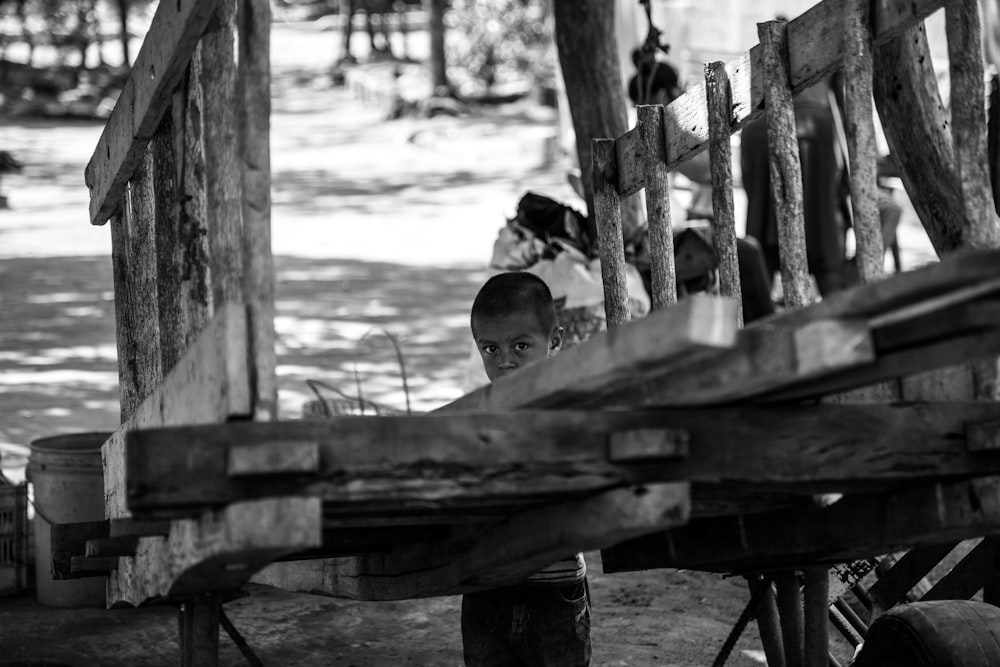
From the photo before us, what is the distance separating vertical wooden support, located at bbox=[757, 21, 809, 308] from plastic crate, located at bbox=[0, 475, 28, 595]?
11.0 feet

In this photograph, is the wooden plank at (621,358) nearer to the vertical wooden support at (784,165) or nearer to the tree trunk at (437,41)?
the vertical wooden support at (784,165)

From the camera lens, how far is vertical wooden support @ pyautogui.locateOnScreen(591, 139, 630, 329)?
4.00 m

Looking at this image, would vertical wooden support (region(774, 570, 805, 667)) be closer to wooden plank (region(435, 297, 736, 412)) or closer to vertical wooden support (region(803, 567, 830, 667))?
vertical wooden support (region(803, 567, 830, 667))

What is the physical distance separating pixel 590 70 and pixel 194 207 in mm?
3884

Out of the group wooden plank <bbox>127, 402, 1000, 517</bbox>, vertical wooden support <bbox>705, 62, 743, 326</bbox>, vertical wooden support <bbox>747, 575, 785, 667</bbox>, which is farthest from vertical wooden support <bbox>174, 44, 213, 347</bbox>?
vertical wooden support <bbox>747, 575, 785, 667</bbox>

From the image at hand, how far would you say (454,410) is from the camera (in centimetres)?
270

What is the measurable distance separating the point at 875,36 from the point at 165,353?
5.58 feet

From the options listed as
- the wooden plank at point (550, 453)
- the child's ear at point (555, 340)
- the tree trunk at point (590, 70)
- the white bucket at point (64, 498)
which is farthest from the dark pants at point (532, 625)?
the tree trunk at point (590, 70)

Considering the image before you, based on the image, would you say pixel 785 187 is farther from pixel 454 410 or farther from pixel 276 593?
pixel 276 593

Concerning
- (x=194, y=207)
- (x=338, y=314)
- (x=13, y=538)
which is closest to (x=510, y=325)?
(x=194, y=207)

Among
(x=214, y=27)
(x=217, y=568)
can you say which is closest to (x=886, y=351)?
(x=217, y=568)

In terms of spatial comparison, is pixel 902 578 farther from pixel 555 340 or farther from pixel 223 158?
pixel 223 158

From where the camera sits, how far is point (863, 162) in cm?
285

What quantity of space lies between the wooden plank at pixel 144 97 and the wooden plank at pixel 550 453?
0.89 m
